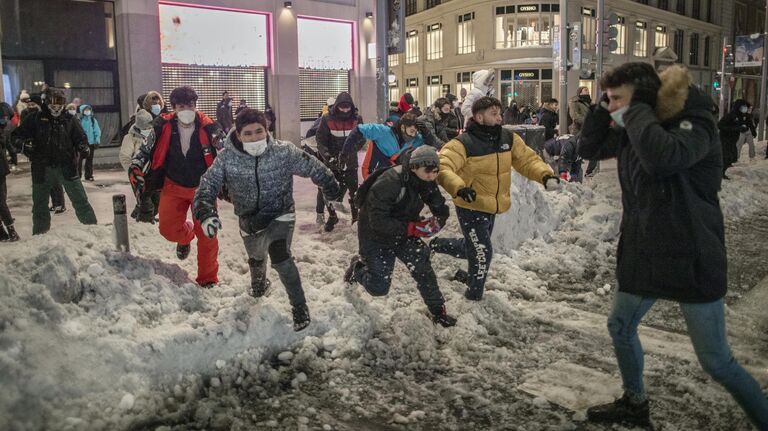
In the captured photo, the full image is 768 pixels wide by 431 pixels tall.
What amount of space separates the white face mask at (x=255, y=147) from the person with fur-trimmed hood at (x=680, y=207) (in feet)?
8.46

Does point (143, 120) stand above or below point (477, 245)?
above

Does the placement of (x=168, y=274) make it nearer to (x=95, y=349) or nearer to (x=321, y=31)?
(x=95, y=349)

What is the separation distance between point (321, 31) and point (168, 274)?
18697 mm

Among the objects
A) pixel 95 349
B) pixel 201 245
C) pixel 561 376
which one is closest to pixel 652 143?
pixel 561 376

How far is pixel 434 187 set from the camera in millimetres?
5250

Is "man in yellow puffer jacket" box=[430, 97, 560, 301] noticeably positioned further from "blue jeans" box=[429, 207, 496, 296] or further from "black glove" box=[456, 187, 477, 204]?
"black glove" box=[456, 187, 477, 204]

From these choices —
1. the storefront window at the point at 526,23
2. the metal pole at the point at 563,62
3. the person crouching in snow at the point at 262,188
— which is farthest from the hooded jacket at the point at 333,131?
the storefront window at the point at 526,23

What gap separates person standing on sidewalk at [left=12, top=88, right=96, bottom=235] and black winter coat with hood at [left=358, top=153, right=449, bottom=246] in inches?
172

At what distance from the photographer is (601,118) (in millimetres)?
3557

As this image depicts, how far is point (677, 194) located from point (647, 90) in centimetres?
54

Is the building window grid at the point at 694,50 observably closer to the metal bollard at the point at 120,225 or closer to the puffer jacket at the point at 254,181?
the puffer jacket at the point at 254,181

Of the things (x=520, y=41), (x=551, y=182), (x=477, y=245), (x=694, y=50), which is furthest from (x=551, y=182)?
(x=694, y=50)

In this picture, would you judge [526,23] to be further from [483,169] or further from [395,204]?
[395,204]

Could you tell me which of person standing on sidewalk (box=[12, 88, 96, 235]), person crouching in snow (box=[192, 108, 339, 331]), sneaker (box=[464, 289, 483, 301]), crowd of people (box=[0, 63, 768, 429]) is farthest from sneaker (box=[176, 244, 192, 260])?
sneaker (box=[464, 289, 483, 301])
